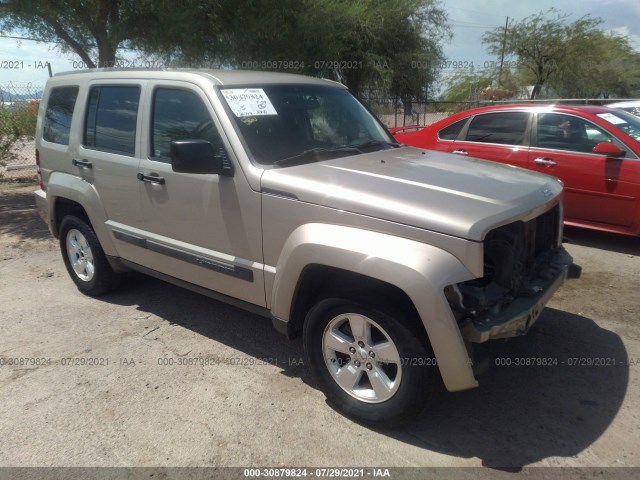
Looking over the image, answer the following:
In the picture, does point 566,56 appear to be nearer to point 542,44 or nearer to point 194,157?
point 542,44

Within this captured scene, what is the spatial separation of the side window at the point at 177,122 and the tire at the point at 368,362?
4.20ft

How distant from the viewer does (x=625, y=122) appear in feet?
19.7

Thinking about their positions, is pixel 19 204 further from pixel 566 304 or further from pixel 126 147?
pixel 566 304

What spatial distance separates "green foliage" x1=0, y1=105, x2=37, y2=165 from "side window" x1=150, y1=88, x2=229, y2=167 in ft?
26.1

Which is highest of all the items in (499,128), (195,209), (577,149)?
(499,128)

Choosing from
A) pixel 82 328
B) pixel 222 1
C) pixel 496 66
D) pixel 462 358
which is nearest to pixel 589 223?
pixel 462 358

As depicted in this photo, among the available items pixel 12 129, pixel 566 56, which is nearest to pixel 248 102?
pixel 12 129

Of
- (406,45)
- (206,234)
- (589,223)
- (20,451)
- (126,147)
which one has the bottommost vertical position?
(20,451)

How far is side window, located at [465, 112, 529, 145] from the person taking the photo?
6.38 m

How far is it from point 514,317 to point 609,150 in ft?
12.4

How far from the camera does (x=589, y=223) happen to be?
19.3 ft

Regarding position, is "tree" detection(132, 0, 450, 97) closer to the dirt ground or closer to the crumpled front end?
the dirt ground

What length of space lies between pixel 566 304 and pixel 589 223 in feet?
5.98

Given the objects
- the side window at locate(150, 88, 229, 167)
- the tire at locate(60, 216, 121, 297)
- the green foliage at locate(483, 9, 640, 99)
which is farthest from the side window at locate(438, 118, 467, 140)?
the green foliage at locate(483, 9, 640, 99)
